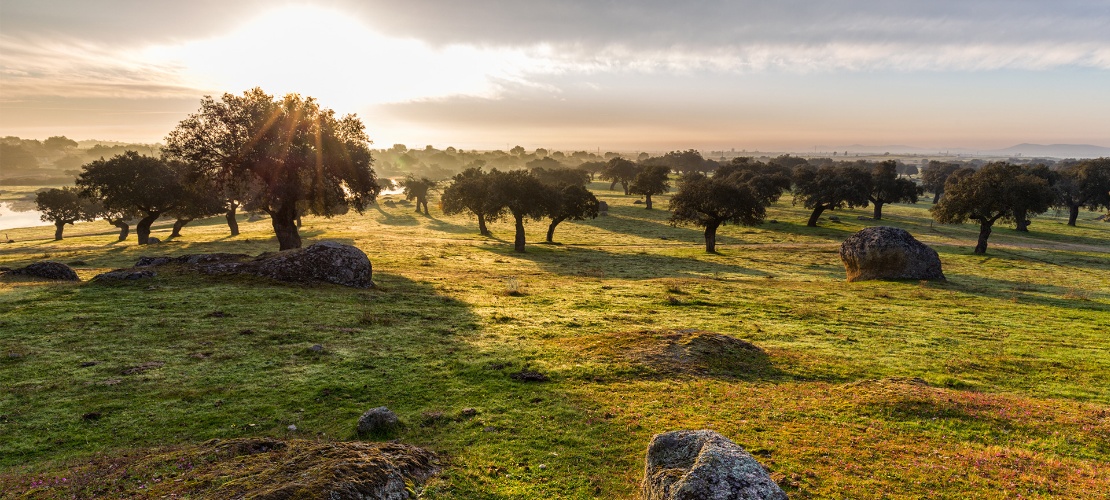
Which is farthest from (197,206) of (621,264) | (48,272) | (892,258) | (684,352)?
(892,258)

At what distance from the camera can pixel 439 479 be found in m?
8.51

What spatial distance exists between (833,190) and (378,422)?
8063 cm

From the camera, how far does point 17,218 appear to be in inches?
4299

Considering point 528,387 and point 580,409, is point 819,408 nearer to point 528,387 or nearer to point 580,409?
point 580,409

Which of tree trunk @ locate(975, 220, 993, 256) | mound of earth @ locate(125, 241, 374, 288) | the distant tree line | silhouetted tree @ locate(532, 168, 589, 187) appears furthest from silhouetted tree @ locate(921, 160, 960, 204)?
mound of earth @ locate(125, 241, 374, 288)

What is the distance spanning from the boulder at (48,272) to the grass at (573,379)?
3.72 feet

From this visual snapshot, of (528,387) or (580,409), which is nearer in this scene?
(580,409)

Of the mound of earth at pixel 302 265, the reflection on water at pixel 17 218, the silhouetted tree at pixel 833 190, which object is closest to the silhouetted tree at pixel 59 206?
the reflection on water at pixel 17 218

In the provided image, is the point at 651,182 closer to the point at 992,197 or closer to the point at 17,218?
the point at 992,197

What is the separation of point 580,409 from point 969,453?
800 centimetres

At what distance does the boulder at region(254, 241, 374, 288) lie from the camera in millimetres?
25594

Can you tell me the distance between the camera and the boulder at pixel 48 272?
24.4 m

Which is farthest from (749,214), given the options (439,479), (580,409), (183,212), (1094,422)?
(183,212)

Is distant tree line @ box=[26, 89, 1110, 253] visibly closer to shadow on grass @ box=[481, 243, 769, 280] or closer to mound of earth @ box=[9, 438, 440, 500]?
shadow on grass @ box=[481, 243, 769, 280]
